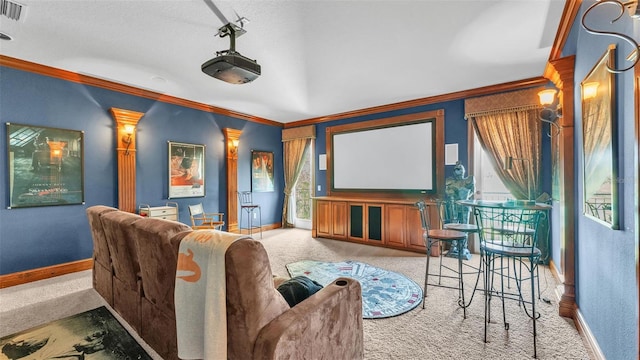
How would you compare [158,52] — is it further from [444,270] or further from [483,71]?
[444,270]

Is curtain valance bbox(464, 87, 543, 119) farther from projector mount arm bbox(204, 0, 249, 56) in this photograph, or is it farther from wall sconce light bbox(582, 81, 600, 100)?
projector mount arm bbox(204, 0, 249, 56)

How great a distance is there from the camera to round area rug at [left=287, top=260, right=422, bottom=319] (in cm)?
265

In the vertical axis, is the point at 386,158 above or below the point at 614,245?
above

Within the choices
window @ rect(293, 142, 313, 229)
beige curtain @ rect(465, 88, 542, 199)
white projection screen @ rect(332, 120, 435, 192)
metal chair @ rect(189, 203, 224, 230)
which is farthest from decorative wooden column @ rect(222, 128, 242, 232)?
beige curtain @ rect(465, 88, 542, 199)

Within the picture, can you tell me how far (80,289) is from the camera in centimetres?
317

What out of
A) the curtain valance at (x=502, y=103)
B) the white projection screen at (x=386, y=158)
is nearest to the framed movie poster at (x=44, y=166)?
the white projection screen at (x=386, y=158)

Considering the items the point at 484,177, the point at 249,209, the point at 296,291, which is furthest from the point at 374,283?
the point at 249,209

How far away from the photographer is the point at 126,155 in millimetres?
4207

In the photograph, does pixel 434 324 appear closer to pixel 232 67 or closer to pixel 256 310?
pixel 256 310

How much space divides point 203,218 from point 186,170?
0.94 metres

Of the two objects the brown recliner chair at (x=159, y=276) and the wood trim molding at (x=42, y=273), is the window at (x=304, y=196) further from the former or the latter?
the brown recliner chair at (x=159, y=276)

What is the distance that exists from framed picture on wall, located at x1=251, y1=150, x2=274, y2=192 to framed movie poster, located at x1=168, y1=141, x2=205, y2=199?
1271mm

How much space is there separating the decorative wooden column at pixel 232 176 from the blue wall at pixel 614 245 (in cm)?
532

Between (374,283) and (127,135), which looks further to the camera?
(127,135)
